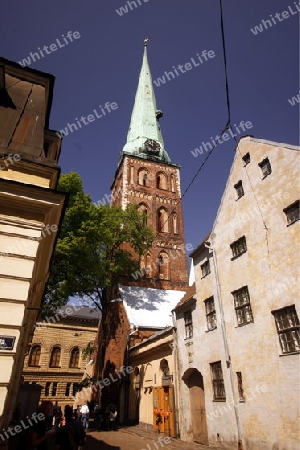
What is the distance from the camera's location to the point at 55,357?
1438 inches

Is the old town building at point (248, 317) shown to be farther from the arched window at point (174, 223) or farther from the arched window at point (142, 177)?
the arched window at point (142, 177)

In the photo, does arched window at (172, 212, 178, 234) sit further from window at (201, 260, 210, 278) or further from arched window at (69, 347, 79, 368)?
window at (201, 260, 210, 278)

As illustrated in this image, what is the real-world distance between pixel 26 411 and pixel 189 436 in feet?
25.2

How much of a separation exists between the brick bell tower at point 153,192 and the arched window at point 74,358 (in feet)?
47.4

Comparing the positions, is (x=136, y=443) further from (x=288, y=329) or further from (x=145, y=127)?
(x=145, y=127)

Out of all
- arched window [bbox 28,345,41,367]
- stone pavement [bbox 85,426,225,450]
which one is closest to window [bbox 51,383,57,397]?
arched window [bbox 28,345,41,367]

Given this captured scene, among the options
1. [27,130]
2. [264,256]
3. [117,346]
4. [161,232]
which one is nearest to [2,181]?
[27,130]

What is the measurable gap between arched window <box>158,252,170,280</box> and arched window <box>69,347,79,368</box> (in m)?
15.4

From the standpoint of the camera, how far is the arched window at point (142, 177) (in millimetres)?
40312

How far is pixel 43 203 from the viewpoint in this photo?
21.1ft

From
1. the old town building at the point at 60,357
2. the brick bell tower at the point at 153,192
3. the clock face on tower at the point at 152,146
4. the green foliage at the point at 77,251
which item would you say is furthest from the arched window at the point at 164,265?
the clock face on tower at the point at 152,146

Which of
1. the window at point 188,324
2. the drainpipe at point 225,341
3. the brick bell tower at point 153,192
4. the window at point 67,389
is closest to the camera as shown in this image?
the drainpipe at point 225,341

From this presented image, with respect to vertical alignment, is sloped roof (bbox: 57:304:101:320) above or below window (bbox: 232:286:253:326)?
above

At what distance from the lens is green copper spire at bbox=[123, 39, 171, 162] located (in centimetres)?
4412
